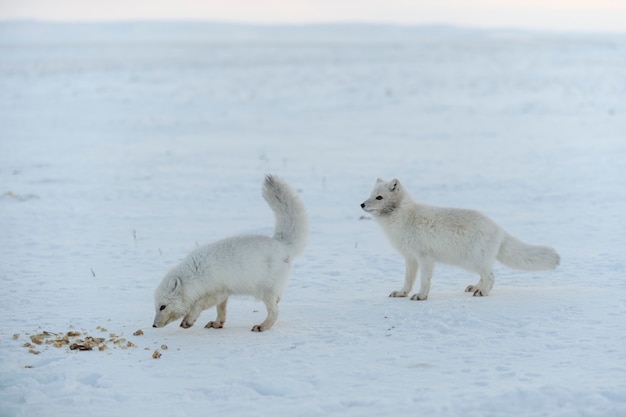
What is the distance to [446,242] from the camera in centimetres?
705

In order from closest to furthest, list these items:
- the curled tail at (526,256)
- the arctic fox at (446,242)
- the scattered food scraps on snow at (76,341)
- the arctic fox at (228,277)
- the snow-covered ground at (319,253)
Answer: the snow-covered ground at (319,253) < the scattered food scraps on snow at (76,341) < the arctic fox at (228,277) < the arctic fox at (446,242) < the curled tail at (526,256)

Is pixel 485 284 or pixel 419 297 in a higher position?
pixel 485 284

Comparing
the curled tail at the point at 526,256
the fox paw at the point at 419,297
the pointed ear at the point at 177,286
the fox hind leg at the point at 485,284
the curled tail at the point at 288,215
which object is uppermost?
the curled tail at the point at 288,215

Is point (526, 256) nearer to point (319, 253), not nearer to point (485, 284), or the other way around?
point (485, 284)

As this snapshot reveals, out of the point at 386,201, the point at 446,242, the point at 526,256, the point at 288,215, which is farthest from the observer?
the point at 386,201

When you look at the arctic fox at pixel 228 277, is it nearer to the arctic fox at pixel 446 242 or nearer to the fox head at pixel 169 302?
the fox head at pixel 169 302

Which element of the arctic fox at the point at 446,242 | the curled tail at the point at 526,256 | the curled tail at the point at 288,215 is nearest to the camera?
the curled tail at the point at 288,215

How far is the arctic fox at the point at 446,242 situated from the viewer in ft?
23.1

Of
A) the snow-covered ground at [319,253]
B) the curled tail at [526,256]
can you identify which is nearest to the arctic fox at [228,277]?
the snow-covered ground at [319,253]

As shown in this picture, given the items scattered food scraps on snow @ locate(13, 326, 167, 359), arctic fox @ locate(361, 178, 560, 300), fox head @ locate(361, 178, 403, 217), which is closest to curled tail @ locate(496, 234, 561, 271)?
arctic fox @ locate(361, 178, 560, 300)

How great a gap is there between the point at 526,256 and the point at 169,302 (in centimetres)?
322

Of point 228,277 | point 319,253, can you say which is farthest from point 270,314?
point 319,253

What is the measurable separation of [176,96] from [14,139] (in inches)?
395

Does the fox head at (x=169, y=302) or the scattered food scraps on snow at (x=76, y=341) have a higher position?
the fox head at (x=169, y=302)
